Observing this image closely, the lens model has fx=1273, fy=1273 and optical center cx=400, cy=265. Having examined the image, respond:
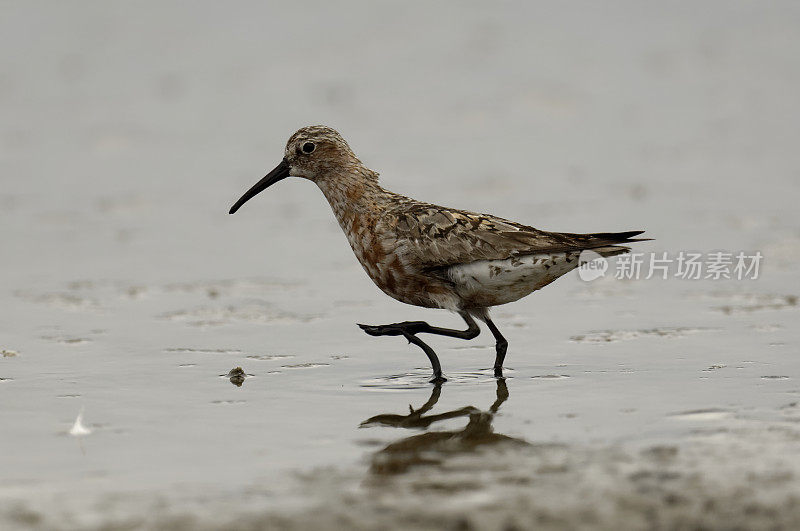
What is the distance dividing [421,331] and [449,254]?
0.56 metres

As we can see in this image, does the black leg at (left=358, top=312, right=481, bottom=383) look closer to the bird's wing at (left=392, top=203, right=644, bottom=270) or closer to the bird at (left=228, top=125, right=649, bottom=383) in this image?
the bird at (left=228, top=125, right=649, bottom=383)

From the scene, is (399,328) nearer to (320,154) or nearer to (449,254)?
(449,254)

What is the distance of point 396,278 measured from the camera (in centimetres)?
874

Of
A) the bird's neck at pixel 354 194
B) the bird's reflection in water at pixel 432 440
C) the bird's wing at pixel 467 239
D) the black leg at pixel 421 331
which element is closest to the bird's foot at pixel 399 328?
the black leg at pixel 421 331

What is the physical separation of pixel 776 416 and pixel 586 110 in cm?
1152

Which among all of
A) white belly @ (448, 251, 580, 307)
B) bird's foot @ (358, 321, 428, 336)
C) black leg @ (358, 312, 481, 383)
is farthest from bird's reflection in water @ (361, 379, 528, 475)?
white belly @ (448, 251, 580, 307)

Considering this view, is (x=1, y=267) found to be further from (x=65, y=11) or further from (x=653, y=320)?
(x=65, y=11)

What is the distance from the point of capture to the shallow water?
6.08m

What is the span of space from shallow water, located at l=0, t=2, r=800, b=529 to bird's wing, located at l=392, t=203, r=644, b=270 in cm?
80

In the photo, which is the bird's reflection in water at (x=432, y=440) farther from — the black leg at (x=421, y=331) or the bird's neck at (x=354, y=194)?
the bird's neck at (x=354, y=194)

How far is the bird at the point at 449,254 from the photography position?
847 centimetres

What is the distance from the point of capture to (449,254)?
856cm

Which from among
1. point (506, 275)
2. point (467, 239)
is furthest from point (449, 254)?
point (506, 275)

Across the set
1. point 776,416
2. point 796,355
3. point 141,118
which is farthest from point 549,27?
point 776,416
